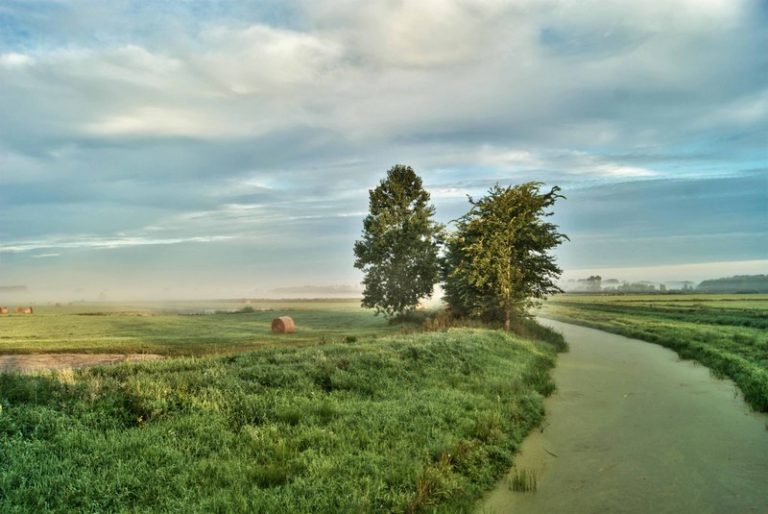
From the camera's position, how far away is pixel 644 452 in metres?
10.2

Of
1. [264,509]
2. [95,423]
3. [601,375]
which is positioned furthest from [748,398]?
[95,423]

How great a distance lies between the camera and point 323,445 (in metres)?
8.59

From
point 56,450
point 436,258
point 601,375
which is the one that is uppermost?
point 436,258

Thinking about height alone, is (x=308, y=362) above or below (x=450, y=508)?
above

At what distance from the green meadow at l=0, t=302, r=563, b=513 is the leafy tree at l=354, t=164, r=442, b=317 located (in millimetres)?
27917

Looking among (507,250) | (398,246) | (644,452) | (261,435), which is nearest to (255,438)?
(261,435)

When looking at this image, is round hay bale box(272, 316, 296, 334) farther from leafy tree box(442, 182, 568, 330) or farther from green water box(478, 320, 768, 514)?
green water box(478, 320, 768, 514)

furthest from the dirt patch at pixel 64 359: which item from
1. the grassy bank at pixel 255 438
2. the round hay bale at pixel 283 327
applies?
the round hay bale at pixel 283 327

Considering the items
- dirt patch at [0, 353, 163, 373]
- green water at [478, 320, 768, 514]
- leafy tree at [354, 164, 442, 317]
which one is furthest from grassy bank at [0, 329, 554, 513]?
leafy tree at [354, 164, 442, 317]

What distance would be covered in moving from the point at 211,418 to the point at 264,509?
11.4 feet

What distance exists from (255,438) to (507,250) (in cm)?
2397

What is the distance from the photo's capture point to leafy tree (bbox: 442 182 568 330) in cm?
2995

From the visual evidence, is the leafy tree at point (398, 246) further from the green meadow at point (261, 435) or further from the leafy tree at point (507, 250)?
the green meadow at point (261, 435)

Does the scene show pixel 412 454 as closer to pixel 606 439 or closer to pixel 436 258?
pixel 606 439
